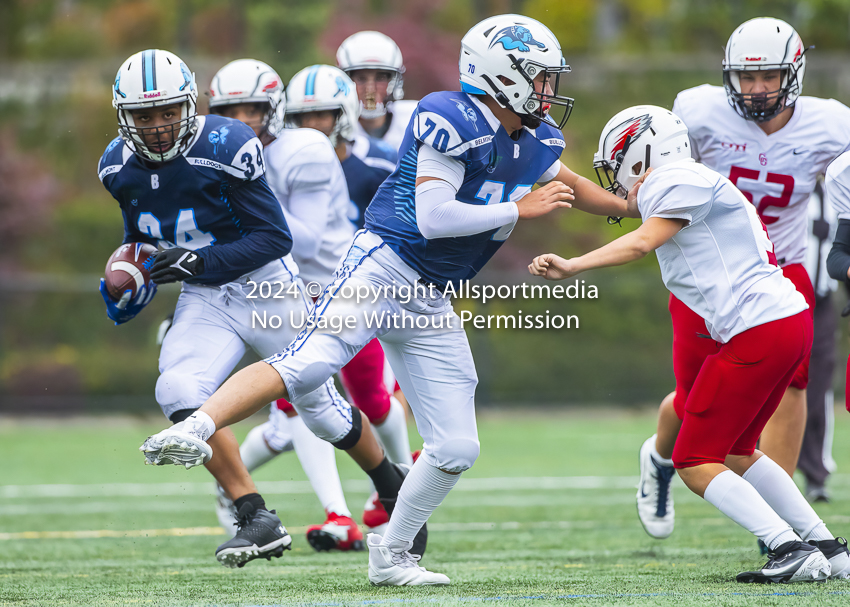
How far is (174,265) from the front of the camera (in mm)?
3855

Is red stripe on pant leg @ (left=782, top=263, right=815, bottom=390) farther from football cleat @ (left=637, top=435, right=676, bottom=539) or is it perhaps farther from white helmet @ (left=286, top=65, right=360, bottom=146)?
white helmet @ (left=286, top=65, right=360, bottom=146)

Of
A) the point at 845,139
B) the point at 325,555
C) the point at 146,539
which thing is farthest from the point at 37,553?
the point at 845,139

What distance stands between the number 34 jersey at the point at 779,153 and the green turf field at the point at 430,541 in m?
1.40

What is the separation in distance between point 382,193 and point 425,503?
1.12 meters

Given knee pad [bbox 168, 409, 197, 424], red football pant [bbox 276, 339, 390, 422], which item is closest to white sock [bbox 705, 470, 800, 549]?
knee pad [bbox 168, 409, 197, 424]

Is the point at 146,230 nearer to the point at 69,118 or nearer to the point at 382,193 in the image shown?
the point at 382,193

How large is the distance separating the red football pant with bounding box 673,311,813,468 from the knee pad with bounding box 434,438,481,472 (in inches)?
27.8

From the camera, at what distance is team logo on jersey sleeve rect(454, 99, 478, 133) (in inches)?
137

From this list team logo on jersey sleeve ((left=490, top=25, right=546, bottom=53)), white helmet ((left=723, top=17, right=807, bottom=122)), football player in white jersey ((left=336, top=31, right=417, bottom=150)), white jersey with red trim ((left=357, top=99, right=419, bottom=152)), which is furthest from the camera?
football player in white jersey ((left=336, top=31, right=417, bottom=150))

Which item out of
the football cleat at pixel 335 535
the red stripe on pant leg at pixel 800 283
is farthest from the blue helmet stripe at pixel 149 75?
the red stripe on pant leg at pixel 800 283

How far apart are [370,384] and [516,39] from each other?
A: 212 cm

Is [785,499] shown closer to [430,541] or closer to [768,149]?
[768,149]

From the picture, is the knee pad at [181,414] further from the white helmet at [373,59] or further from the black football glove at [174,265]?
the white helmet at [373,59]

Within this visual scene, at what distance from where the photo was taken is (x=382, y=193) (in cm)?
381
